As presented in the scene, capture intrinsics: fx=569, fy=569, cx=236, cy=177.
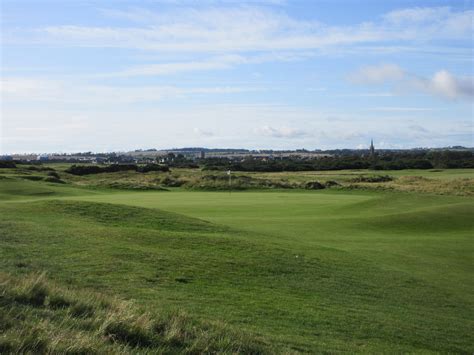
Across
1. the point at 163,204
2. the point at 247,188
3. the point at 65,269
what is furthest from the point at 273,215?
the point at 247,188

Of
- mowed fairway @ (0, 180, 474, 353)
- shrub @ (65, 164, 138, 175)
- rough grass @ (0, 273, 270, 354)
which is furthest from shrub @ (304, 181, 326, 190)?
rough grass @ (0, 273, 270, 354)

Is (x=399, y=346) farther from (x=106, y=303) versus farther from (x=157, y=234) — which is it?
(x=157, y=234)

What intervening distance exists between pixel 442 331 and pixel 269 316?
3.68 meters

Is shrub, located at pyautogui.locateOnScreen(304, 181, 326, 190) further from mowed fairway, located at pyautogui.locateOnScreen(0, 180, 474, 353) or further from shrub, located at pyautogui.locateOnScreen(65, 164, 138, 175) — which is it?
mowed fairway, located at pyautogui.locateOnScreen(0, 180, 474, 353)

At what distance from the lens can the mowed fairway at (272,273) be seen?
385 inches

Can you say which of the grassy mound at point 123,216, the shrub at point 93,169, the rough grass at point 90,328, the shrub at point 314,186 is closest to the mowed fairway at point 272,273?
the grassy mound at point 123,216

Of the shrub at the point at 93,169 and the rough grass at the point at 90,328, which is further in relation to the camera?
the shrub at the point at 93,169

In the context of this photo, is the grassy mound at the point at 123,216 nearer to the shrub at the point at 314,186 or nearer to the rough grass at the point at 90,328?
the rough grass at the point at 90,328

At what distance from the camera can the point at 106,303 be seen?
7508mm

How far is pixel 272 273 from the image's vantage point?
45.4 ft

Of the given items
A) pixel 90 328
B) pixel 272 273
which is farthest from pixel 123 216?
pixel 90 328

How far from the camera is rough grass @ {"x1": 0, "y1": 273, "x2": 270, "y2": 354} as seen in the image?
5527mm

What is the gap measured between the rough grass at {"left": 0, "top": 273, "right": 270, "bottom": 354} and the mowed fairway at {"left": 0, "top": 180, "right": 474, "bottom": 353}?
1146 mm

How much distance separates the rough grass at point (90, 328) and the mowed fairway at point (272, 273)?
3.76ft
